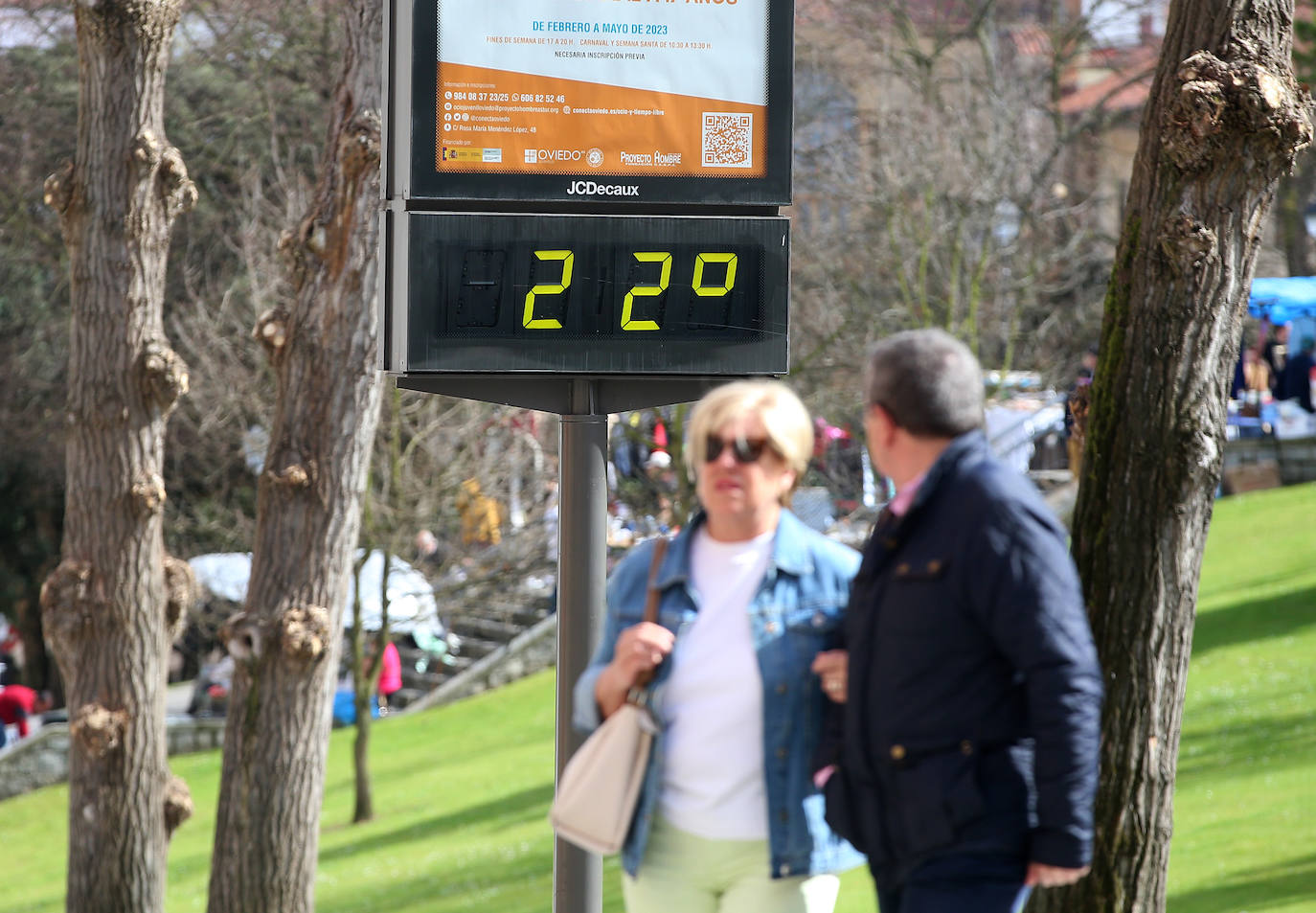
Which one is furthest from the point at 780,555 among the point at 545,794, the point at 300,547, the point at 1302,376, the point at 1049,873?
the point at 1302,376

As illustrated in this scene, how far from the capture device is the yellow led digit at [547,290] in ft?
16.8

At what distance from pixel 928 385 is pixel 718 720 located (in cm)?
81

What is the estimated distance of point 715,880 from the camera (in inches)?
137

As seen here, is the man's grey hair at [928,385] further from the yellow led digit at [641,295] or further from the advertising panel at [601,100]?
the advertising panel at [601,100]

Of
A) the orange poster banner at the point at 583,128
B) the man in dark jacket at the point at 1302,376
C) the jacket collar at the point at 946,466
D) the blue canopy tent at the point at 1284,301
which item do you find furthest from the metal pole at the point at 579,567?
the man in dark jacket at the point at 1302,376

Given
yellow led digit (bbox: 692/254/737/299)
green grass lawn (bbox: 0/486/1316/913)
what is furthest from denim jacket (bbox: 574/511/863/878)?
green grass lawn (bbox: 0/486/1316/913)

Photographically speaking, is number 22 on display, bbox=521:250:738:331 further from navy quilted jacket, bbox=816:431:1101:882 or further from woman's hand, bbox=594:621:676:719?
navy quilted jacket, bbox=816:431:1101:882

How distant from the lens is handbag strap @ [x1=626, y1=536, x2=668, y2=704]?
3.46 m

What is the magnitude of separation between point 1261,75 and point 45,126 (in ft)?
76.1

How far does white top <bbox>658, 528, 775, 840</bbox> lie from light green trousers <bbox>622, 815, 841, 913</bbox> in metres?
0.04

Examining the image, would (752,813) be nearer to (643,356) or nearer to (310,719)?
(643,356)

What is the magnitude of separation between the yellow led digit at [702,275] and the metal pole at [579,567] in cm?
47

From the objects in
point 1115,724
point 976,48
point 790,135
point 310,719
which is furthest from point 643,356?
point 976,48

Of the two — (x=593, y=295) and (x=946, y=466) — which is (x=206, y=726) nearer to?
(x=593, y=295)
